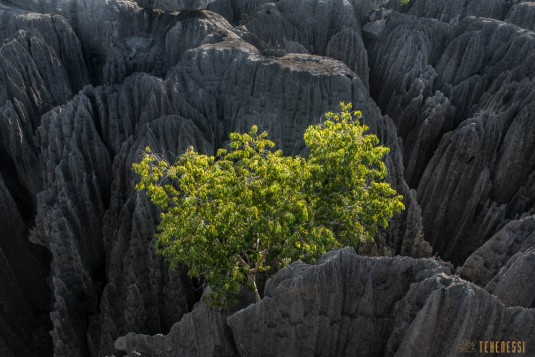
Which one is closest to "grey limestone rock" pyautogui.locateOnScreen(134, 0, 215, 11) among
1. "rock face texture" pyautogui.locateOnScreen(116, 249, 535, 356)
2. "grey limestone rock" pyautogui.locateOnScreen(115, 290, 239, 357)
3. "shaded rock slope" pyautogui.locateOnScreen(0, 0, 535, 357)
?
"shaded rock slope" pyautogui.locateOnScreen(0, 0, 535, 357)

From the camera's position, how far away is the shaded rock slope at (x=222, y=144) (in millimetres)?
11664

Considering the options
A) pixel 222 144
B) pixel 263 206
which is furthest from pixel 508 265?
pixel 222 144

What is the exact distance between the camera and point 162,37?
30.4 metres

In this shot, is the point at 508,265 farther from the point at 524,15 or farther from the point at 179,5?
the point at 524,15

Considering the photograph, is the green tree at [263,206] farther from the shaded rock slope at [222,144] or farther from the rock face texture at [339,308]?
the shaded rock slope at [222,144]

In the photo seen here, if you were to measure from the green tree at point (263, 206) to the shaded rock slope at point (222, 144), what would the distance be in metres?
1.83

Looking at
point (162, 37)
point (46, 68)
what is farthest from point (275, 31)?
point (46, 68)

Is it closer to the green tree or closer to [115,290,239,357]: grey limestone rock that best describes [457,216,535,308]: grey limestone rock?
the green tree

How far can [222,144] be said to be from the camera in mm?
23594

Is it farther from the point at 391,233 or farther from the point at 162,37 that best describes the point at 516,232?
the point at 162,37

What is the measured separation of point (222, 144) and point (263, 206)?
9.99m

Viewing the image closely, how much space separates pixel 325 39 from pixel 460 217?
1995cm

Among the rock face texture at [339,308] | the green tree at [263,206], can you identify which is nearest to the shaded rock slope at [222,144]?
the rock face texture at [339,308]

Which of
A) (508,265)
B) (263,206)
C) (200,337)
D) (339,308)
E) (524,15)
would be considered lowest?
(200,337)
